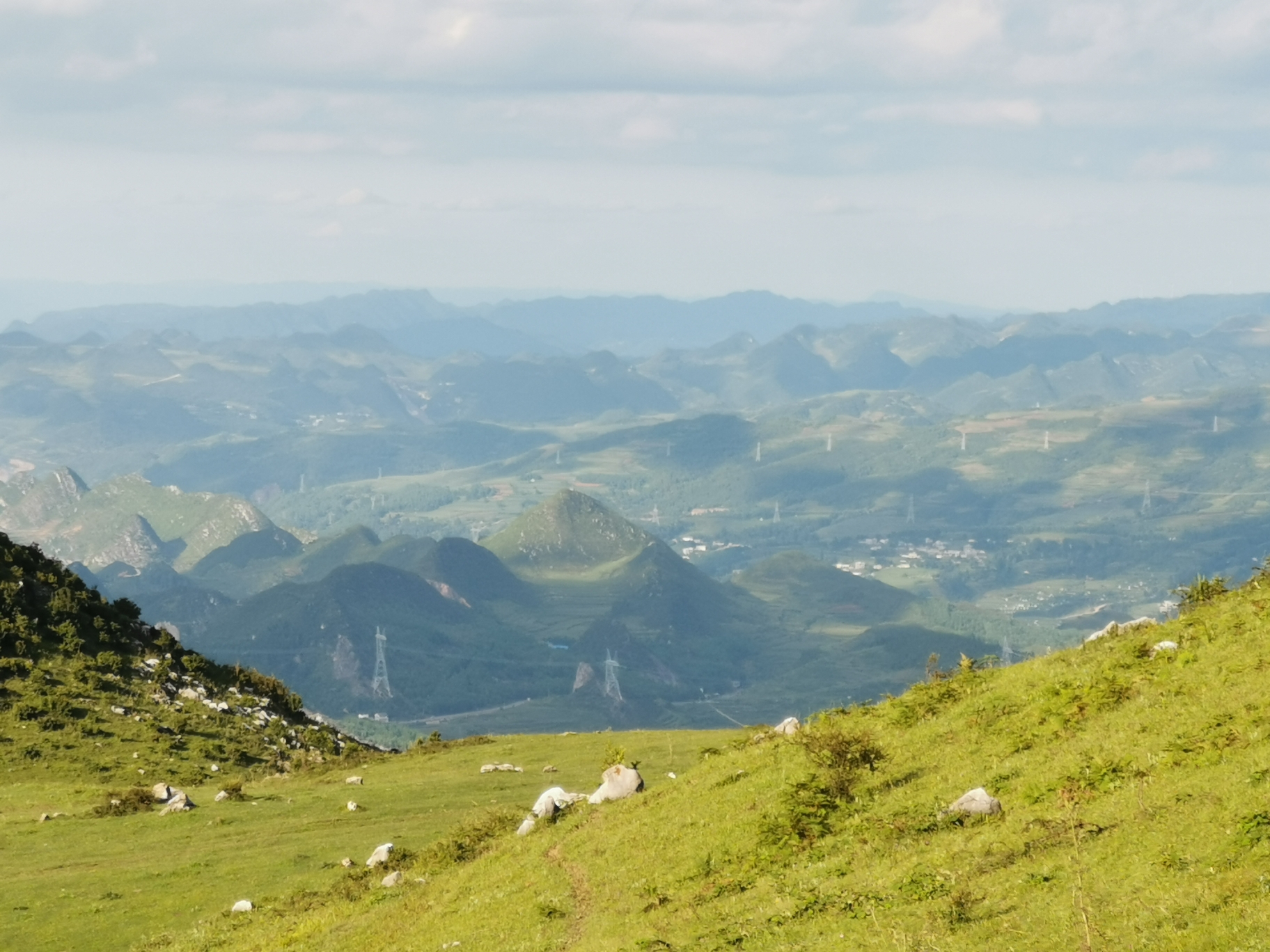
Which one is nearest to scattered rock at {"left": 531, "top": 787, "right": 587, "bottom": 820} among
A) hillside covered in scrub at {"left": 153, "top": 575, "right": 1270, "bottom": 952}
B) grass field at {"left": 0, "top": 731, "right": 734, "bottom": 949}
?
hillside covered in scrub at {"left": 153, "top": 575, "right": 1270, "bottom": 952}

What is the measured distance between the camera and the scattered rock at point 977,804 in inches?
1398

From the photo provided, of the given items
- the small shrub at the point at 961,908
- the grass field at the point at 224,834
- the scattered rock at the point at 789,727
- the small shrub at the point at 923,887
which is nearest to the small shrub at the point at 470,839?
the grass field at the point at 224,834

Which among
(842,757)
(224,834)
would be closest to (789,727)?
(842,757)

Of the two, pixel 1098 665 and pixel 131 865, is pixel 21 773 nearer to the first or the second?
pixel 131 865

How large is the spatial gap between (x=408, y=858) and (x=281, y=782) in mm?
22190

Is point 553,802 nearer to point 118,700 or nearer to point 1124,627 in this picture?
point 1124,627

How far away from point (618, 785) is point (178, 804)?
956 inches

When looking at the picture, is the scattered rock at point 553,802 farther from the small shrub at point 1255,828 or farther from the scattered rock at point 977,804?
the small shrub at point 1255,828

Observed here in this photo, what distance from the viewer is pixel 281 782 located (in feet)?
235

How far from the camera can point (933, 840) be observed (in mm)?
35031

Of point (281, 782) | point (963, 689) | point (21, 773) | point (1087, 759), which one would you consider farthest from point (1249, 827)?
point (21, 773)

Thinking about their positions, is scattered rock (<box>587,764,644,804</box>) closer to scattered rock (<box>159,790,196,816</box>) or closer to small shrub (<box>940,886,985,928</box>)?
small shrub (<box>940,886,985,928</box>)

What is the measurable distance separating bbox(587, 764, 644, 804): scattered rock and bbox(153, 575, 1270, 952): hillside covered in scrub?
3.41 feet

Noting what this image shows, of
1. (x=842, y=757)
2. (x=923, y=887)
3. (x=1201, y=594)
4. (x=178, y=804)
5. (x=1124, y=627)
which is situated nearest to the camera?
(x=923, y=887)
